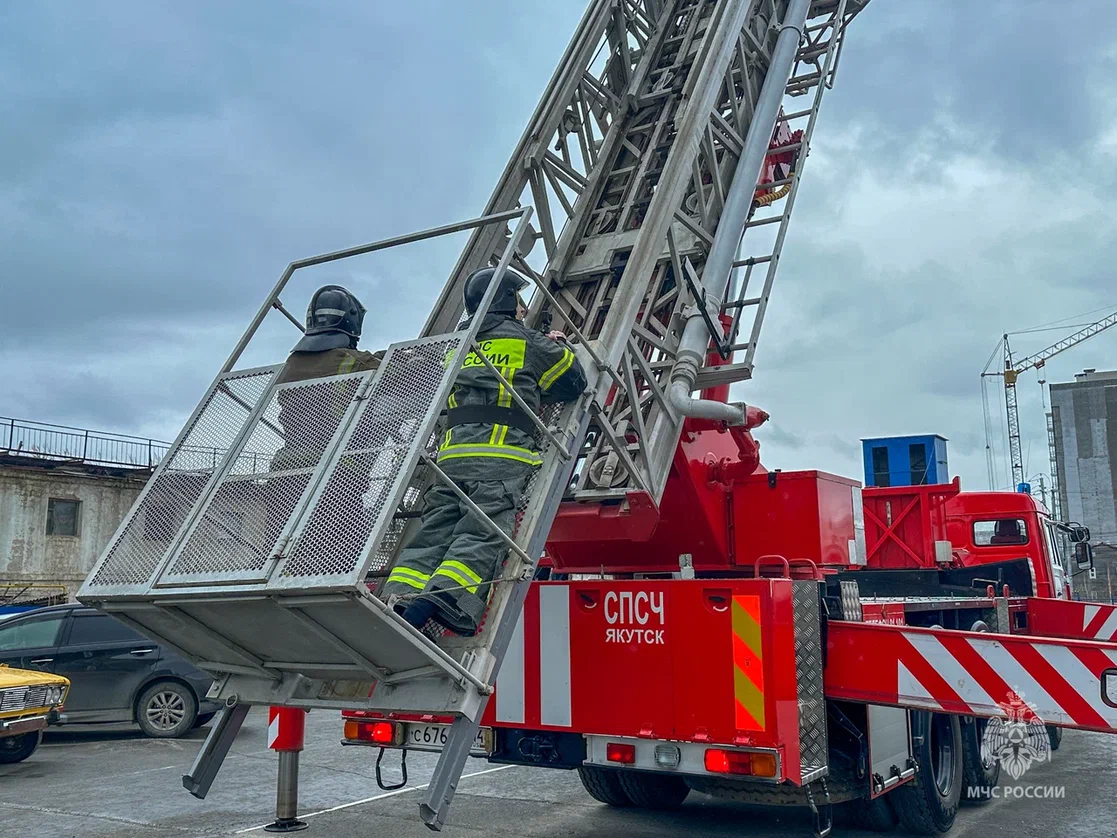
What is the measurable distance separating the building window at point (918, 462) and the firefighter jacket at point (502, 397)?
7.27 m

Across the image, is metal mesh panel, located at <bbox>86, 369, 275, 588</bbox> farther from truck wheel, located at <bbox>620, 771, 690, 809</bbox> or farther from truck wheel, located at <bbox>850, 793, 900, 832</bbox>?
truck wheel, located at <bbox>850, 793, 900, 832</bbox>

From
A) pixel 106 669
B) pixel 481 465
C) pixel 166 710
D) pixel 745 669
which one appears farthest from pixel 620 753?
pixel 106 669

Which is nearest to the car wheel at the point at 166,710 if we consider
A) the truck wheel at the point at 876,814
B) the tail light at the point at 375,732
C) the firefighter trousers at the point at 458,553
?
the tail light at the point at 375,732

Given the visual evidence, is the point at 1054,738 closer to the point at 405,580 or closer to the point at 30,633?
the point at 405,580

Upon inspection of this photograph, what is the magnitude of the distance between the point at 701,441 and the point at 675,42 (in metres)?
3.34

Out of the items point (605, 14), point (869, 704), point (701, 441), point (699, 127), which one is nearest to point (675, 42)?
point (605, 14)

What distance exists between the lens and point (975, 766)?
7098 millimetres

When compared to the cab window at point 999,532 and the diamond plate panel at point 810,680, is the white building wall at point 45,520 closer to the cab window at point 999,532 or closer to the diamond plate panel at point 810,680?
the cab window at point 999,532

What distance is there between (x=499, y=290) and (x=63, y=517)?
25.7m

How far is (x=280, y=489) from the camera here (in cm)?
446

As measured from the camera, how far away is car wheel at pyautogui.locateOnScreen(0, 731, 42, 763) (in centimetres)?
947

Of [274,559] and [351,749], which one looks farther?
[351,749]

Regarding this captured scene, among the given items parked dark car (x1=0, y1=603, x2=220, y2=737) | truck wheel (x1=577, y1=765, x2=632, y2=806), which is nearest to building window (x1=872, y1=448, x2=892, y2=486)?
truck wheel (x1=577, y1=765, x2=632, y2=806)

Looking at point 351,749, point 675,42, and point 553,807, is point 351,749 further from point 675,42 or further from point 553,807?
point 675,42
